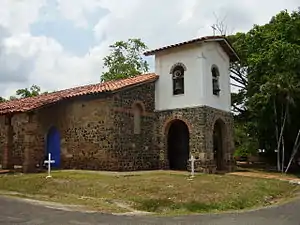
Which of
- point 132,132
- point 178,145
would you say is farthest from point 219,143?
point 132,132

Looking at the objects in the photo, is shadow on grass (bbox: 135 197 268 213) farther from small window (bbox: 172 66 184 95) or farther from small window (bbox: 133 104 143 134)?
small window (bbox: 172 66 184 95)

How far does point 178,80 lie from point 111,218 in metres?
14.0

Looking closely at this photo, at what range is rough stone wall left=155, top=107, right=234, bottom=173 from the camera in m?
21.3

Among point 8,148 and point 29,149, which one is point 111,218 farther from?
point 8,148

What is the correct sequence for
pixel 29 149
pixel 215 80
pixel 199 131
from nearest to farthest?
pixel 29 149 < pixel 199 131 < pixel 215 80

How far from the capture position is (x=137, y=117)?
22.3 metres

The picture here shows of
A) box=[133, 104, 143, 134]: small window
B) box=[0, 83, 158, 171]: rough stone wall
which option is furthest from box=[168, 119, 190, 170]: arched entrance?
box=[133, 104, 143, 134]: small window

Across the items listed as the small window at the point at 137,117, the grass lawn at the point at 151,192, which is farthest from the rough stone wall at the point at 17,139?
the small window at the point at 137,117

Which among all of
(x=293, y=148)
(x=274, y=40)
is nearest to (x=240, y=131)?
(x=293, y=148)

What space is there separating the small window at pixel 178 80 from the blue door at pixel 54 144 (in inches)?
279

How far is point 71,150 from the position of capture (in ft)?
72.7

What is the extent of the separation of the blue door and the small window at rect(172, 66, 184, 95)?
7.09 meters

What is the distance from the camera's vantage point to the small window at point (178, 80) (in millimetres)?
22703

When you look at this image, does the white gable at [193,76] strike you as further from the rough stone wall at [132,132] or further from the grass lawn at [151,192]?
the grass lawn at [151,192]
